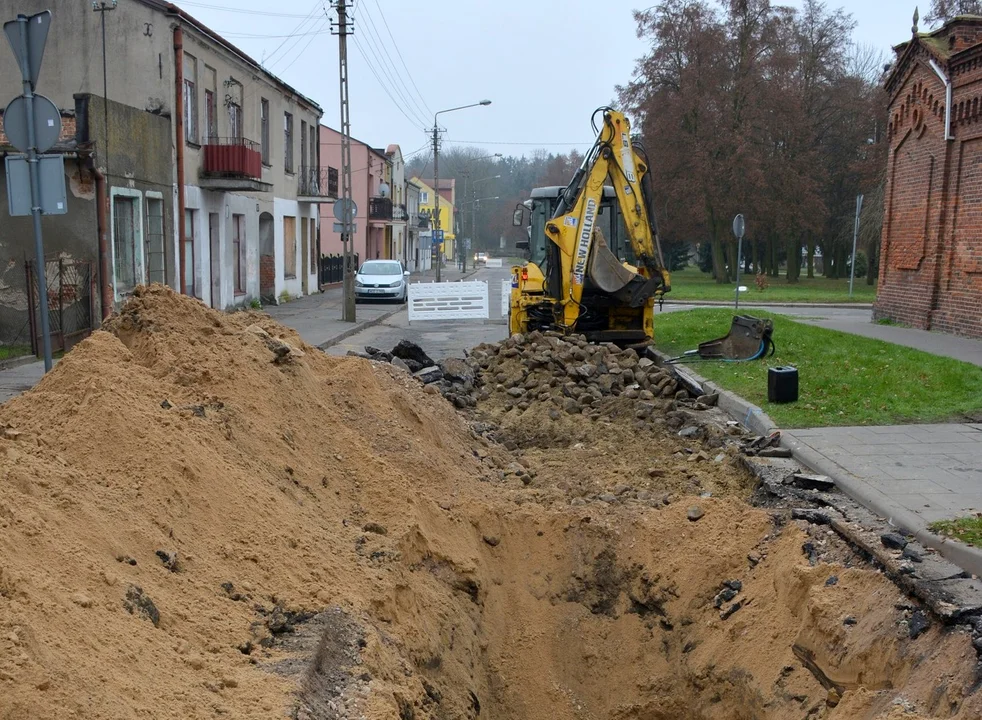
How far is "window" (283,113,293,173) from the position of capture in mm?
31969

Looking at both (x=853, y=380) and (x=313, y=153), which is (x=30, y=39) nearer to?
(x=853, y=380)

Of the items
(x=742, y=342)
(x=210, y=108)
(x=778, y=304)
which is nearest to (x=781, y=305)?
(x=778, y=304)

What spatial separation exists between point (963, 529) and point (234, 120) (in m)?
24.5

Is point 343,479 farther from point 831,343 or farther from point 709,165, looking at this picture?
point 709,165

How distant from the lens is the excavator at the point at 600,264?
14172 mm

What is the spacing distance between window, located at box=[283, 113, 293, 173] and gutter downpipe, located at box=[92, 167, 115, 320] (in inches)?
604

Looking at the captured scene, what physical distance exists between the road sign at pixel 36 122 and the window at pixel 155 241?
38.9ft

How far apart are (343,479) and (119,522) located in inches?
75.4

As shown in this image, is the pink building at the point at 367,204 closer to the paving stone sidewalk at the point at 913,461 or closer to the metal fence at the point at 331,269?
the metal fence at the point at 331,269

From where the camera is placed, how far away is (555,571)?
6289mm

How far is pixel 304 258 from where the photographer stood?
34.4 m

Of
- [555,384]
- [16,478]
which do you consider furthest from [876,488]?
[16,478]

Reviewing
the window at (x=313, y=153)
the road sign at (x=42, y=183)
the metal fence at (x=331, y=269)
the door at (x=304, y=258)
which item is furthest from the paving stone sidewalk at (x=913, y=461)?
the metal fence at (x=331, y=269)

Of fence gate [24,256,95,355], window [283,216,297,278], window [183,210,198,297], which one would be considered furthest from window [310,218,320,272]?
fence gate [24,256,95,355]
